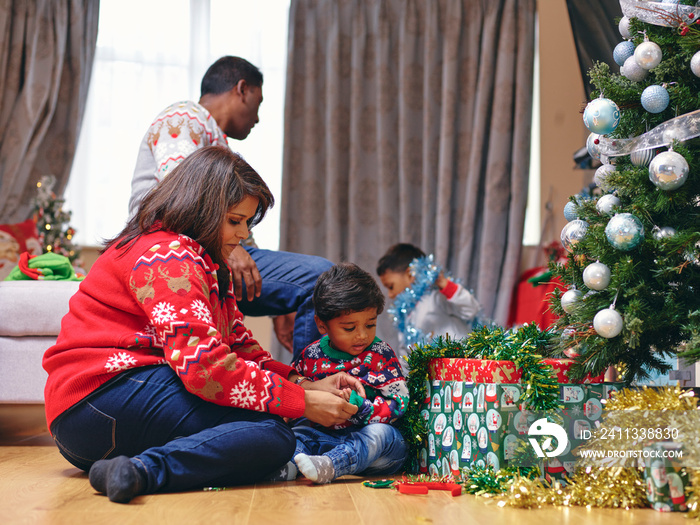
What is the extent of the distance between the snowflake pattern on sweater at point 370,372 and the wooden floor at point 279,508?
0.61 feet

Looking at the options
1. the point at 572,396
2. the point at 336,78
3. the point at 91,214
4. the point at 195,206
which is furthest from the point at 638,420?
the point at 91,214

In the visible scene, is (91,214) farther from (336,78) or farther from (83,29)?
(336,78)

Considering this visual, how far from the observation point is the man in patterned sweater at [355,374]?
5.21 feet

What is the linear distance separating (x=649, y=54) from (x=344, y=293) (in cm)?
89

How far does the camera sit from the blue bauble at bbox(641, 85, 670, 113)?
4.58ft

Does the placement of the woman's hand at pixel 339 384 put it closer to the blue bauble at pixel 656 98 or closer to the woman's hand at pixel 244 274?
the woman's hand at pixel 244 274

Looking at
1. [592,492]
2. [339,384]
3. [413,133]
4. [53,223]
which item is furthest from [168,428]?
[413,133]

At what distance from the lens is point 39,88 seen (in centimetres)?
408

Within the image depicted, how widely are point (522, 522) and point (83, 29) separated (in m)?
4.05

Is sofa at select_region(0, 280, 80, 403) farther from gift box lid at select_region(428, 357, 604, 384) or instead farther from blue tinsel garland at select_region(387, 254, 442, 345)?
blue tinsel garland at select_region(387, 254, 442, 345)

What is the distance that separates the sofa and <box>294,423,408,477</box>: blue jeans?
103cm

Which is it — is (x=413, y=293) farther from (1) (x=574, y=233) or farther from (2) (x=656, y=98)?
(2) (x=656, y=98)

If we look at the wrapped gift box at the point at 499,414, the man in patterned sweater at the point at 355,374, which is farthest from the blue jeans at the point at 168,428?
the wrapped gift box at the point at 499,414

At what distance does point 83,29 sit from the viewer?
13.6ft
